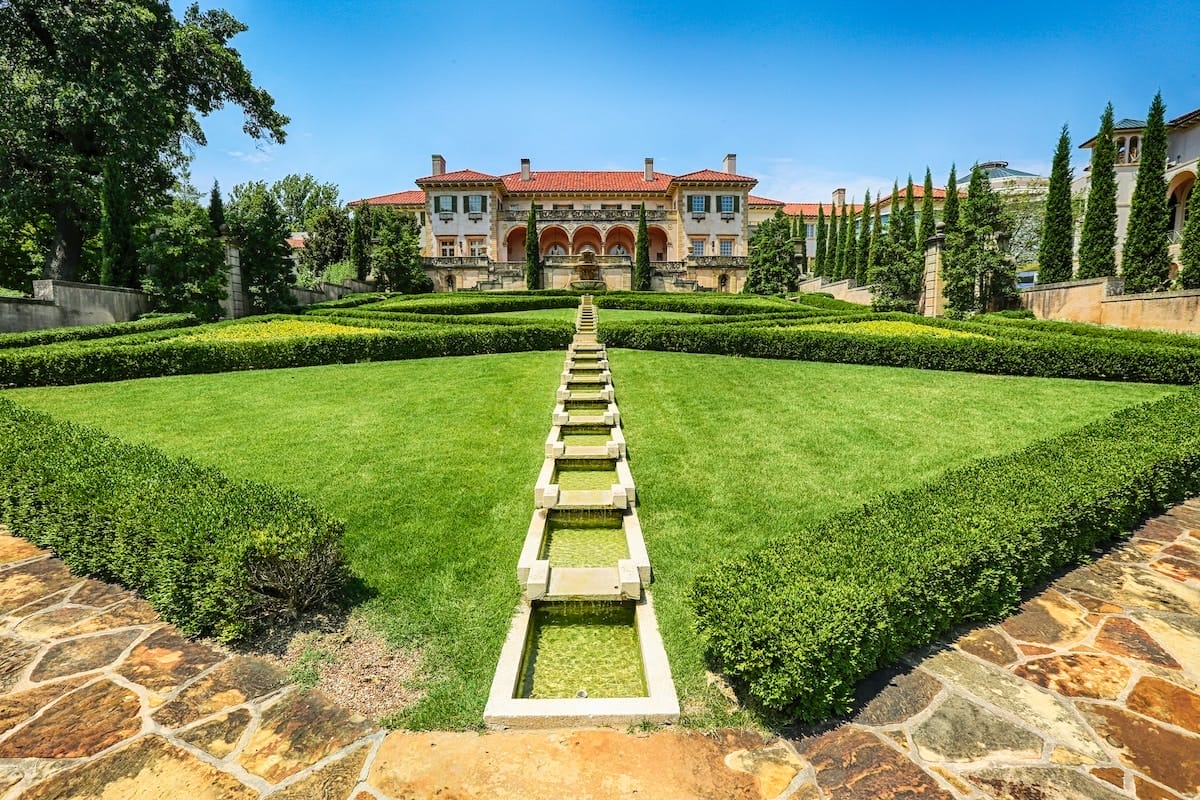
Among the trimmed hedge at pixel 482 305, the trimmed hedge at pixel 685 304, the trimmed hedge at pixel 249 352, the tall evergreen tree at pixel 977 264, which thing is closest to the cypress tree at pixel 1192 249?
the tall evergreen tree at pixel 977 264

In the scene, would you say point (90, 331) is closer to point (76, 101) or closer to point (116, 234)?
point (116, 234)

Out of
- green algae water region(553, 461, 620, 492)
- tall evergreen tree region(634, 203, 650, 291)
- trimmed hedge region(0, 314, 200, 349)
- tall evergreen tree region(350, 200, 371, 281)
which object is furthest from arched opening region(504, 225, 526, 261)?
green algae water region(553, 461, 620, 492)

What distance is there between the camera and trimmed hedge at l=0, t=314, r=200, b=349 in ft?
48.2

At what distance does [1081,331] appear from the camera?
17000 mm

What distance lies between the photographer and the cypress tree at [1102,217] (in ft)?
79.1

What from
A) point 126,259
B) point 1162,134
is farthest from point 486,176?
point 1162,134

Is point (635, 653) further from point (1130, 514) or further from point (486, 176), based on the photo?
point (486, 176)

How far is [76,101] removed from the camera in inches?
866

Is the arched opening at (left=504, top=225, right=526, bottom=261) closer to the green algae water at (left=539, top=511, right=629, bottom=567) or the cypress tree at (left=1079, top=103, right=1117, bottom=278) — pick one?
the cypress tree at (left=1079, top=103, right=1117, bottom=278)

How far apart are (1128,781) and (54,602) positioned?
7.13 metres

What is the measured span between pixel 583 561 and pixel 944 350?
11849 mm

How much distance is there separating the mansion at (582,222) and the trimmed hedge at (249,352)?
25.9 meters

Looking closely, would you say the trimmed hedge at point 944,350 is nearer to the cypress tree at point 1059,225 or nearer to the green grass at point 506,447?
the green grass at point 506,447

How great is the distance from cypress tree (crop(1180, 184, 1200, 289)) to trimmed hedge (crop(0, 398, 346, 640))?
28.6 m
